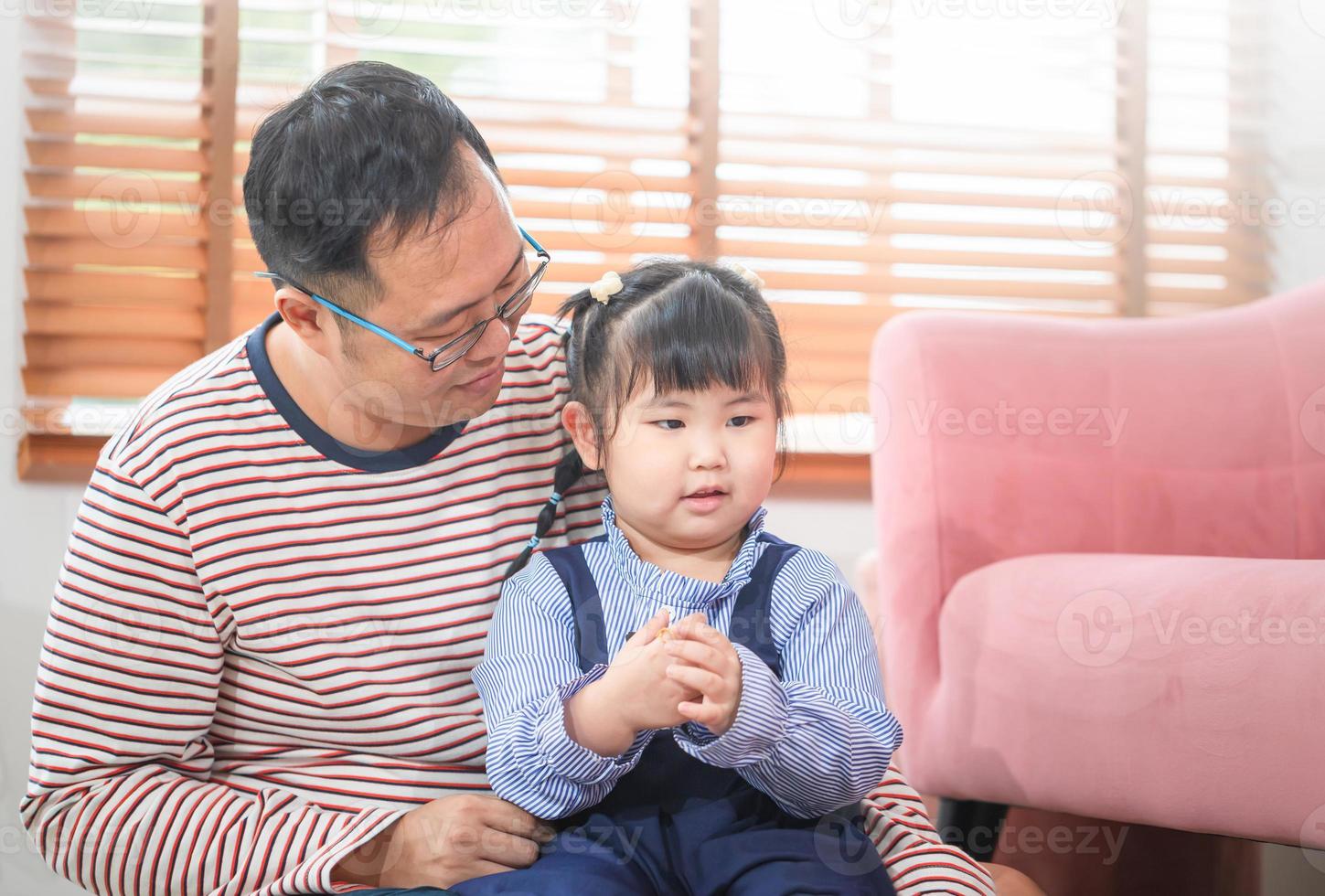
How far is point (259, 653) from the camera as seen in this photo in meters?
0.96

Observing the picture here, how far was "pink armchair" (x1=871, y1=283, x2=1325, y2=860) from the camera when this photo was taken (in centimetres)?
105

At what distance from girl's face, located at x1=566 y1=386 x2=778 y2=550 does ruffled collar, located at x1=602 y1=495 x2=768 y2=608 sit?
0.03 m

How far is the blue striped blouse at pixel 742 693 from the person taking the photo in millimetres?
827

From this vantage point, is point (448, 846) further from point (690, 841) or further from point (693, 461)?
point (693, 461)

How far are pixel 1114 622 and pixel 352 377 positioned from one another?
2.42 ft

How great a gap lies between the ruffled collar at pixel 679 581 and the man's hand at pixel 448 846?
0.69 feet

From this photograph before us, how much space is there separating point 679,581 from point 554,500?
0.17 meters

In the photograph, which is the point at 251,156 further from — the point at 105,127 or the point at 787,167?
the point at 787,167

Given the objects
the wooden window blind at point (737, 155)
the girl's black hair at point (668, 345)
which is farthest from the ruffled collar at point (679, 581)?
the wooden window blind at point (737, 155)
